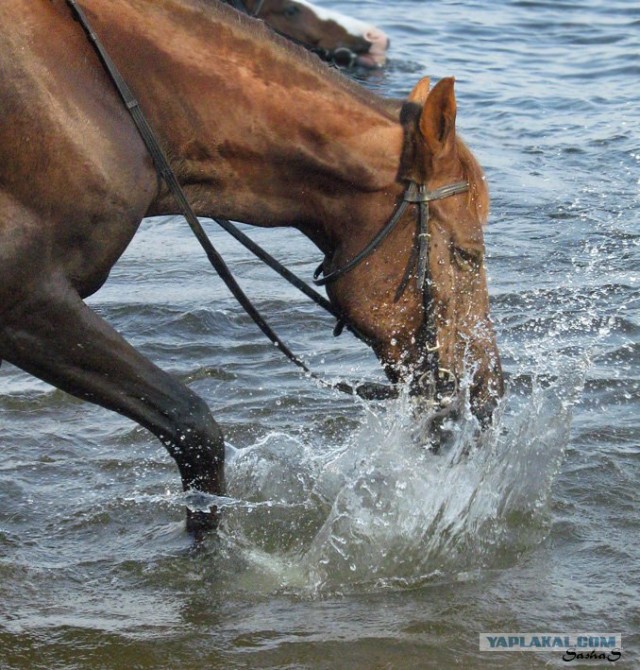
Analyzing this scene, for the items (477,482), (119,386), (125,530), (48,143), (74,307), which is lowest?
(125,530)

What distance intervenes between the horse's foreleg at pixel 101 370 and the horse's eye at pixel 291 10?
29.8 ft

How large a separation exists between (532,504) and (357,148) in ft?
4.77

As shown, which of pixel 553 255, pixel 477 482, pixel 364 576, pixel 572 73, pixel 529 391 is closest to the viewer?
pixel 364 576

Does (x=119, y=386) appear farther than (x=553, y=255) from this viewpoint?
No

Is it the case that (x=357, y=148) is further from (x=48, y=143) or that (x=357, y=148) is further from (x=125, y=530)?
(x=125, y=530)

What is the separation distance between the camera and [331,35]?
1283 centimetres

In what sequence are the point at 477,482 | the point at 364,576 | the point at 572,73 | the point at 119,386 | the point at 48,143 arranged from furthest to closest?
the point at 572,73
the point at 477,482
the point at 364,576
the point at 119,386
the point at 48,143

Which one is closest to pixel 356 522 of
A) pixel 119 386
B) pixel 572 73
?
pixel 119 386

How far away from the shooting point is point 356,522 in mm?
4375

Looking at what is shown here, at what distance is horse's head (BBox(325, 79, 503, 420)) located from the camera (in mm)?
4051

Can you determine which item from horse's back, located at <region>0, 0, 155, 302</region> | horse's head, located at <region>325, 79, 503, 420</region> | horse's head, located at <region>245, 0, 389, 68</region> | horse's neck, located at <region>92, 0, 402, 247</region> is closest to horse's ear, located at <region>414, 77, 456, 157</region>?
horse's head, located at <region>325, 79, 503, 420</region>

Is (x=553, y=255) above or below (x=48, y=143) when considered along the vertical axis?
below

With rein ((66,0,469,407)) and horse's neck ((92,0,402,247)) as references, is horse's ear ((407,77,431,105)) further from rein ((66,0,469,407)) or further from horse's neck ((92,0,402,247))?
rein ((66,0,469,407))

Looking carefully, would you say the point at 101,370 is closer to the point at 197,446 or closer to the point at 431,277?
the point at 197,446
